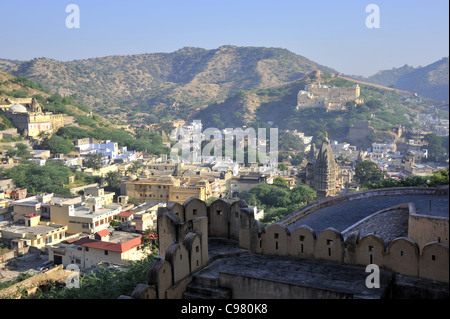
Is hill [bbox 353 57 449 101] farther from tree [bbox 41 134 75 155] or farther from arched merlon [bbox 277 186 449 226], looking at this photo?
arched merlon [bbox 277 186 449 226]

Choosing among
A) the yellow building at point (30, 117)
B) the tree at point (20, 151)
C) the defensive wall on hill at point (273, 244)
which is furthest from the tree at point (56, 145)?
the defensive wall on hill at point (273, 244)

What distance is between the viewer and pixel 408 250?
509 centimetres

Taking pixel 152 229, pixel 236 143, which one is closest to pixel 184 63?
pixel 236 143

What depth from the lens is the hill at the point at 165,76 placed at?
344 ft

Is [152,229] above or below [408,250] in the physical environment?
below

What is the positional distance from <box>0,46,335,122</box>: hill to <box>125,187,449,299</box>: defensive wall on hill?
80754 mm

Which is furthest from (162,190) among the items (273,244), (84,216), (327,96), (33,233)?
(327,96)

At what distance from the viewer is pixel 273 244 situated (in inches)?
237

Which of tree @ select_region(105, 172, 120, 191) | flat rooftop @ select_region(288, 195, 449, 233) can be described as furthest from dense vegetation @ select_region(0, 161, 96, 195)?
flat rooftop @ select_region(288, 195, 449, 233)

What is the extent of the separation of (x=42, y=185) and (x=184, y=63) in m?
159

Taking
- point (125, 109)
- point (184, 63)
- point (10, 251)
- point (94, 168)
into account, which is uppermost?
point (184, 63)

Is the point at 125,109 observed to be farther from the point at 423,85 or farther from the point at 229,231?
the point at 229,231

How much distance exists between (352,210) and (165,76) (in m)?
172
